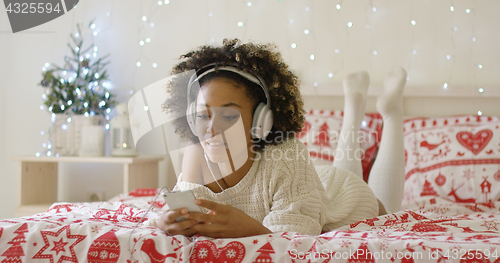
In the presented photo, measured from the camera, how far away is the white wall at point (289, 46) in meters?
1.90

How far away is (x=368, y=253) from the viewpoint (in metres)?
0.59

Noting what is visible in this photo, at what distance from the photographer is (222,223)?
0.65 meters

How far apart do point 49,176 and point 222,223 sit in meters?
1.74

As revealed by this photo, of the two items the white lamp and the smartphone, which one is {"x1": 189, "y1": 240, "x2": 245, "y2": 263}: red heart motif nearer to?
the smartphone

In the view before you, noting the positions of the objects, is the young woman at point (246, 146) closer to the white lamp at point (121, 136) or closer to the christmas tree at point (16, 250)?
the christmas tree at point (16, 250)

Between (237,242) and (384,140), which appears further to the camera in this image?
(384,140)

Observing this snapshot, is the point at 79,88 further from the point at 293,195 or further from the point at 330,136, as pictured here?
the point at 293,195

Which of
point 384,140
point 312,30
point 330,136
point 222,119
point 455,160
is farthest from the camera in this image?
point 312,30

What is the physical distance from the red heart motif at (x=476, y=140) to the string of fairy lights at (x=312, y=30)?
0.97 feet

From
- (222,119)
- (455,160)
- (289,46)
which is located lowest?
(455,160)

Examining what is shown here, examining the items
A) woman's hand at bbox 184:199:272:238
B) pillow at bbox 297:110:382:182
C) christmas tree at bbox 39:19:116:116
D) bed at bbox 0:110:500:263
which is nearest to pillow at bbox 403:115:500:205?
pillow at bbox 297:110:382:182

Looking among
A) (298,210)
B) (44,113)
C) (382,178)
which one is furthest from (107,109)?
(298,210)

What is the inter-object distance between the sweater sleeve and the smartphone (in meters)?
0.20

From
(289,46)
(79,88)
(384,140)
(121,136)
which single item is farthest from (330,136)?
(79,88)
